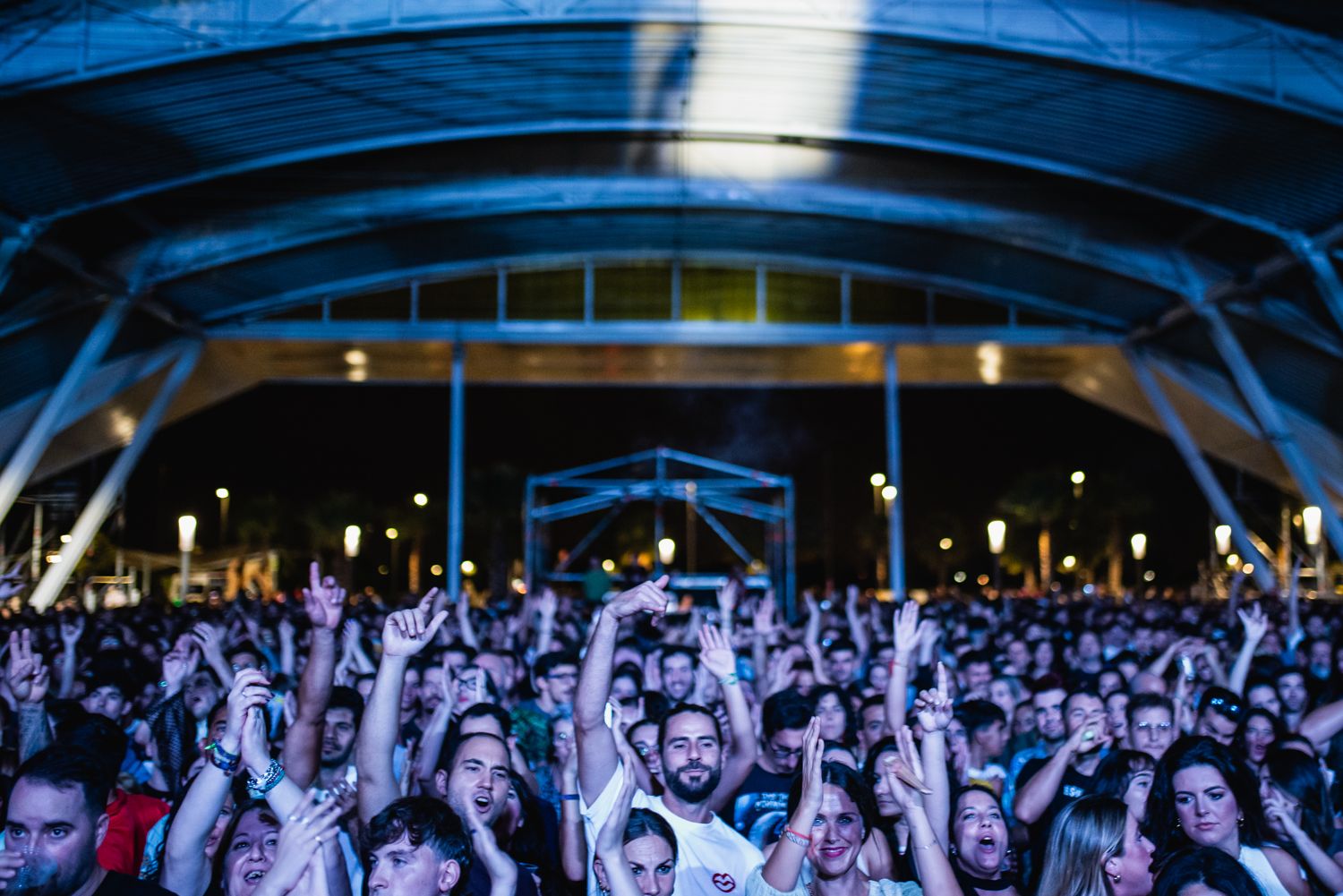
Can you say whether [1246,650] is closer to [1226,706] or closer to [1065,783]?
[1226,706]

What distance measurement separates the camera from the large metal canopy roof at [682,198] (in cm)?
1504

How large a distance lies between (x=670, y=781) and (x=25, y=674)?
9.88 ft

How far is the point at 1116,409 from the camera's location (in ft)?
90.4

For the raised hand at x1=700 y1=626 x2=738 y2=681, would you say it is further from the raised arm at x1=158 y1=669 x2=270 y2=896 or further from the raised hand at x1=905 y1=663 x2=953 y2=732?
the raised arm at x1=158 y1=669 x2=270 y2=896

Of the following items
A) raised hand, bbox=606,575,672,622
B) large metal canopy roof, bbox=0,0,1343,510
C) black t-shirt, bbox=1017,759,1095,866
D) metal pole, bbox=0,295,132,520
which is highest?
large metal canopy roof, bbox=0,0,1343,510

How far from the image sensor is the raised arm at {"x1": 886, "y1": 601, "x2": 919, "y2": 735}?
20.1 feet

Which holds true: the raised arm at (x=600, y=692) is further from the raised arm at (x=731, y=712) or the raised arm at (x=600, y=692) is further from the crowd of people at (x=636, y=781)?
the raised arm at (x=731, y=712)

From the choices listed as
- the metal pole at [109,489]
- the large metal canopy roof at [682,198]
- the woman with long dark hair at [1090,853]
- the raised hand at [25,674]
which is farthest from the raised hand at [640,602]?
the metal pole at [109,489]

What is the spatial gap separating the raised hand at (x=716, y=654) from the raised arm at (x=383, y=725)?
1.46 m

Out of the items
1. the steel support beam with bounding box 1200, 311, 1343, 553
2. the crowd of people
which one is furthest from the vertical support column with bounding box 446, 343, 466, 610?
the crowd of people

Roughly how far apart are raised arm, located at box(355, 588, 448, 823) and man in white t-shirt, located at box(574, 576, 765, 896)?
648 millimetres

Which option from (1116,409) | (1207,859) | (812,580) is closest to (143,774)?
(1207,859)

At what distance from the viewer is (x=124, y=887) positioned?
11.3ft

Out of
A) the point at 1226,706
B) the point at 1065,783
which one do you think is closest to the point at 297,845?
the point at 1065,783
